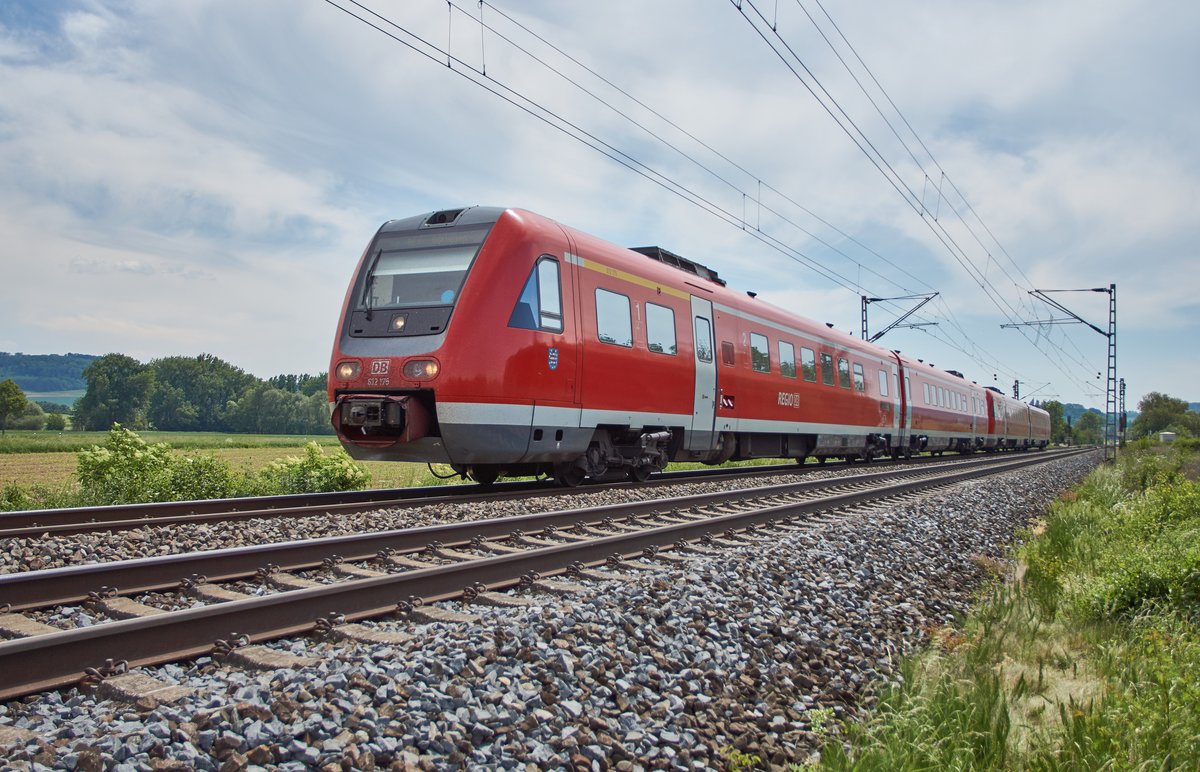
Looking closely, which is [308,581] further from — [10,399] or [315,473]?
[10,399]

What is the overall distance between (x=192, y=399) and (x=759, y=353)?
219 ft

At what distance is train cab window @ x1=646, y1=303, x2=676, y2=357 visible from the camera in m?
11.2

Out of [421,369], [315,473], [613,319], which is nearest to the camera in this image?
[421,369]

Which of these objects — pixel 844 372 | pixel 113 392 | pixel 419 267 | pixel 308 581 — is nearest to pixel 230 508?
pixel 419 267

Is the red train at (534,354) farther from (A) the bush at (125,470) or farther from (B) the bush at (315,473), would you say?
(A) the bush at (125,470)

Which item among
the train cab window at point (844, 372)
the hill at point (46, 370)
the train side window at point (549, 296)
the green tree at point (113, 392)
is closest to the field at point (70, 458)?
the train side window at point (549, 296)

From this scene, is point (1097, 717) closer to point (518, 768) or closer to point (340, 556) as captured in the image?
point (518, 768)

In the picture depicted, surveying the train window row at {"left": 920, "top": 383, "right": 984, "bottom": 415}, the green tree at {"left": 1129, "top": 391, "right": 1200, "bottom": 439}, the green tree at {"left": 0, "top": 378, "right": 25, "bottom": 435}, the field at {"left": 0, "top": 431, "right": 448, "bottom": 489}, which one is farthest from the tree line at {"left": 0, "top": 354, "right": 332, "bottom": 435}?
the green tree at {"left": 1129, "top": 391, "right": 1200, "bottom": 439}

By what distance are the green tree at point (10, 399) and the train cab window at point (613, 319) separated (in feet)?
141

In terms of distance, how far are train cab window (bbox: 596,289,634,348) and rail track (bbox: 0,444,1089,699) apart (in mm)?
2840

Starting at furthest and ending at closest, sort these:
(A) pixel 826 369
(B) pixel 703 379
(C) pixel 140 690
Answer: (A) pixel 826 369
(B) pixel 703 379
(C) pixel 140 690

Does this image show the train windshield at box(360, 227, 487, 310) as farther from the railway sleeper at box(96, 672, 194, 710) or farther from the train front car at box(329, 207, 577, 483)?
the railway sleeper at box(96, 672, 194, 710)

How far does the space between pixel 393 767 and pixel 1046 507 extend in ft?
47.3

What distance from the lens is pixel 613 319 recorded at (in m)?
10.5
